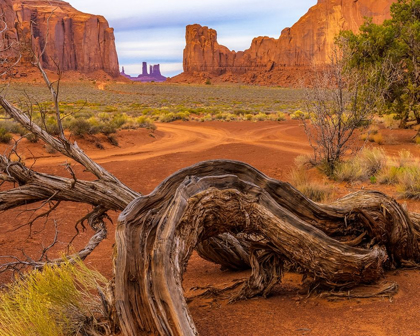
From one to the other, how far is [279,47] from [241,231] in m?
146

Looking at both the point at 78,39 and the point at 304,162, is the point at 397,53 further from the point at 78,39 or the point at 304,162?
the point at 78,39

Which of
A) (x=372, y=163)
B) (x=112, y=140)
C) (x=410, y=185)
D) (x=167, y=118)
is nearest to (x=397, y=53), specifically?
(x=372, y=163)

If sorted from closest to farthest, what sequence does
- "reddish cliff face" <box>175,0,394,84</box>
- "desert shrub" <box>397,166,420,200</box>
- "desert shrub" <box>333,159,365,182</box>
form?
"desert shrub" <box>397,166,420,200</box> → "desert shrub" <box>333,159,365,182</box> → "reddish cliff face" <box>175,0,394,84</box>

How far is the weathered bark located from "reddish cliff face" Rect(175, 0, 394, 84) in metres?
126

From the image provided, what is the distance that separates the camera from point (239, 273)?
5871 mm

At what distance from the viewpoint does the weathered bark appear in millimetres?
3141

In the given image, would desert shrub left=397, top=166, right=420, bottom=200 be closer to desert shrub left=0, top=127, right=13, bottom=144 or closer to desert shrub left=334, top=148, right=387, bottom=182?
desert shrub left=334, top=148, right=387, bottom=182

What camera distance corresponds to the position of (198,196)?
369 centimetres

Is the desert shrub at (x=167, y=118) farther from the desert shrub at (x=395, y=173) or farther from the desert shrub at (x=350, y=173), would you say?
the desert shrub at (x=395, y=173)

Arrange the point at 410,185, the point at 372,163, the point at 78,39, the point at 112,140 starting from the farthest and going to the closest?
the point at 78,39 → the point at 112,140 → the point at 372,163 → the point at 410,185

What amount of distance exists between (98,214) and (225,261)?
1842 millimetres

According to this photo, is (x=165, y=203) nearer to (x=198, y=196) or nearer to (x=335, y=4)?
(x=198, y=196)

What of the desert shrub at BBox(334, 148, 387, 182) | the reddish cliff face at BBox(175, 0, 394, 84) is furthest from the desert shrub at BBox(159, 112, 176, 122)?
the reddish cliff face at BBox(175, 0, 394, 84)

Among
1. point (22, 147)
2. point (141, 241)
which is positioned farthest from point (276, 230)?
point (22, 147)
